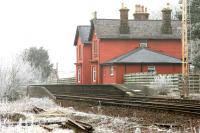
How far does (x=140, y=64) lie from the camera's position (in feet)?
149

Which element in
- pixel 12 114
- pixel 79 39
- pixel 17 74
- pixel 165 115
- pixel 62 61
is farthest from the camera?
pixel 62 61

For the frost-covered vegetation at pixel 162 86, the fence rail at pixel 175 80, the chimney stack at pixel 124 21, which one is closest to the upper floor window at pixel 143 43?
the chimney stack at pixel 124 21

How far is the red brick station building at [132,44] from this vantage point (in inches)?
1809

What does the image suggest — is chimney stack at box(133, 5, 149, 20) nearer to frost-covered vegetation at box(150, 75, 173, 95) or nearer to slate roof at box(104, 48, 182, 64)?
slate roof at box(104, 48, 182, 64)

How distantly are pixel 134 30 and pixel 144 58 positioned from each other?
5698 millimetres

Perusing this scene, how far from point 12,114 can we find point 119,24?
3406cm

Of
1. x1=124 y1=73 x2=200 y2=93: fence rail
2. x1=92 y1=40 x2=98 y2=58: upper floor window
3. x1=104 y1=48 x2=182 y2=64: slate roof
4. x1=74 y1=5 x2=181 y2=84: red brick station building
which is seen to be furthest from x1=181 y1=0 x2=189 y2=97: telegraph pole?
x1=92 y1=40 x2=98 y2=58: upper floor window

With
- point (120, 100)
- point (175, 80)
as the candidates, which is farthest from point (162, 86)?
point (120, 100)

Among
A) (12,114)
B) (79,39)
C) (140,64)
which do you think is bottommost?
(12,114)

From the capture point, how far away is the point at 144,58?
4588 centimetres

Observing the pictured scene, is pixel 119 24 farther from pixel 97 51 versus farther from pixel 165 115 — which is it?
pixel 165 115

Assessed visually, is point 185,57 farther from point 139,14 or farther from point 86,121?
point 139,14

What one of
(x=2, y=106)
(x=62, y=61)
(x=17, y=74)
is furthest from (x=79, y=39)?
(x=62, y=61)

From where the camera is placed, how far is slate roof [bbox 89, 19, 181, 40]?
49.5 metres
